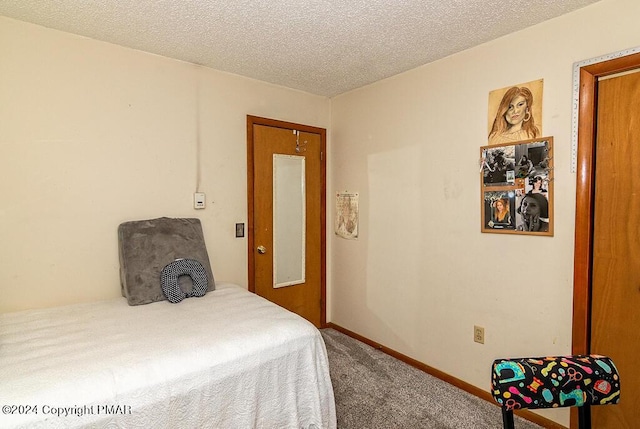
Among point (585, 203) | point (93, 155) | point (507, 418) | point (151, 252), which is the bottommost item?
point (507, 418)

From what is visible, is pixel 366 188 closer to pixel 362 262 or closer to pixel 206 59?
pixel 362 262

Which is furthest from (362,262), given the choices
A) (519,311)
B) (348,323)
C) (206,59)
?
(206,59)

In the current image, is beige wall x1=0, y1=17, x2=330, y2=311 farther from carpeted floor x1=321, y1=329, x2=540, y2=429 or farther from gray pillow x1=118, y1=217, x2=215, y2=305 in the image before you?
carpeted floor x1=321, y1=329, x2=540, y2=429

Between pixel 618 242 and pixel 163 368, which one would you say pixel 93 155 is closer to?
pixel 163 368

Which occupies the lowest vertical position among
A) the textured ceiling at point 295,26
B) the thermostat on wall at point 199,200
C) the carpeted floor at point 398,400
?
the carpeted floor at point 398,400

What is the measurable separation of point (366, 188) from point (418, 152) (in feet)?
2.06

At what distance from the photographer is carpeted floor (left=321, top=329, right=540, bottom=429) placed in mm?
1993

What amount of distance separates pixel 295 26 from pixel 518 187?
1712mm

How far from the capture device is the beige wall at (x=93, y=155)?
1943mm

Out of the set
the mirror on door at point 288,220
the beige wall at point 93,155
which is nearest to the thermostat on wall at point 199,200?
the beige wall at point 93,155

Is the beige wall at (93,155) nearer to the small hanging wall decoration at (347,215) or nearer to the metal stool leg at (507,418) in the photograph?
the small hanging wall decoration at (347,215)

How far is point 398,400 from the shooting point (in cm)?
221

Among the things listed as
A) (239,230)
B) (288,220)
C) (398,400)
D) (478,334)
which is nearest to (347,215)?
(288,220)

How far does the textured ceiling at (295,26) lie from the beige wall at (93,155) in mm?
175
